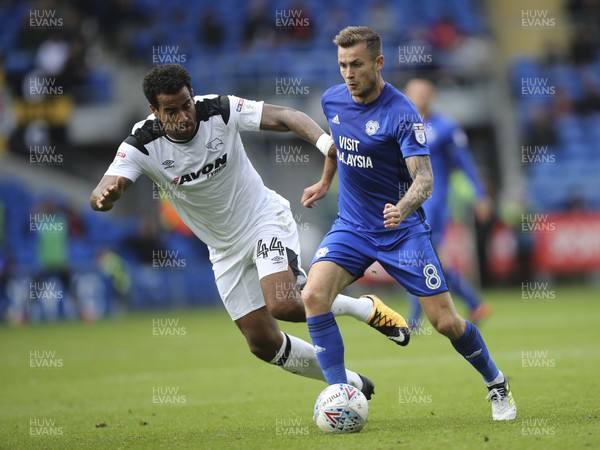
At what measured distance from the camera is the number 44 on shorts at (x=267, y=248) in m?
7.51

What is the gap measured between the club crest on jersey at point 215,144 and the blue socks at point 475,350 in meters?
2.19

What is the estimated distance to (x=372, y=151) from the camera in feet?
22.9

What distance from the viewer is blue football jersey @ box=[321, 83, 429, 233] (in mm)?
6848

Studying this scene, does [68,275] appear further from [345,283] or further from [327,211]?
[345,283]

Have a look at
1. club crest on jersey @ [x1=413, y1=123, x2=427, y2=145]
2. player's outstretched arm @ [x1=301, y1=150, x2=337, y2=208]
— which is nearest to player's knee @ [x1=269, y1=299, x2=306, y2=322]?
player's outstretched arm @ [x1=301, y1=150, x2=337, y2=208]

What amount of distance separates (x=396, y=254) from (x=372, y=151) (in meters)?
0.72

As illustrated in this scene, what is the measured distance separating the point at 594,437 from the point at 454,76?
18.9 m

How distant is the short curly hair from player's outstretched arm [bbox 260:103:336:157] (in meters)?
0.70

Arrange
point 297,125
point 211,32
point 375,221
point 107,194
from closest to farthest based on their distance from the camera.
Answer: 1. point 107,194
2. point 375,221
3. point 297,125
4. point 211,32

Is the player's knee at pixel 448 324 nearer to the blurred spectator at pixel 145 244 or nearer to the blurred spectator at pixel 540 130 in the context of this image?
the blurred spectator at pixel 145 244

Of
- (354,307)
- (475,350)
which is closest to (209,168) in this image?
(354,307)

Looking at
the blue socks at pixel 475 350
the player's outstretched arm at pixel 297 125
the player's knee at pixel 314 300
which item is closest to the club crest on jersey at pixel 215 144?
the player's outstretched arm at pixel 297 125

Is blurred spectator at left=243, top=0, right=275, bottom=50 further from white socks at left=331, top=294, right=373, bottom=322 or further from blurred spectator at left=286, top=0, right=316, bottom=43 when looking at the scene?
white socks at left=331, top=294, right=373, bottom=322

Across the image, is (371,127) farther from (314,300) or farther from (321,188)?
(314,300)
